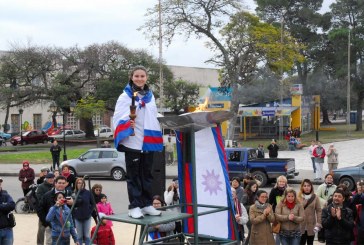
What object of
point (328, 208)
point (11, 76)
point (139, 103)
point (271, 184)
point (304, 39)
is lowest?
point (271, 184)

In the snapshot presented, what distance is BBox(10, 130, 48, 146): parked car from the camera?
54.8 m

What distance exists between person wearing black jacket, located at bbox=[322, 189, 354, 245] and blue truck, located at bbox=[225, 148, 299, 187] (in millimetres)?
13303

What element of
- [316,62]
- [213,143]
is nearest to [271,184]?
[213,143]

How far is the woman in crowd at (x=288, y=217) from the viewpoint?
932 cm

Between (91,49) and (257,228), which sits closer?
(257,228)

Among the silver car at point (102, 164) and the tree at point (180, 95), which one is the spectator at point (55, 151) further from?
the tree at point (180, 95)

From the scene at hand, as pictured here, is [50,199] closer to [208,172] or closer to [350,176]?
[208,172]

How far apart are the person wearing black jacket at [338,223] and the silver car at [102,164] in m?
17.1

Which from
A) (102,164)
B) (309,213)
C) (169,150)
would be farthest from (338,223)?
(169,150)

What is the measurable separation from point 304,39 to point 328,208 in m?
59.3

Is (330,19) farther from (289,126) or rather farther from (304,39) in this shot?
(289,126)

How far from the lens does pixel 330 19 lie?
6531 cm

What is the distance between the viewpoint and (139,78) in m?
5.73

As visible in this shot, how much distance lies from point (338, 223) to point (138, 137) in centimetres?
469
